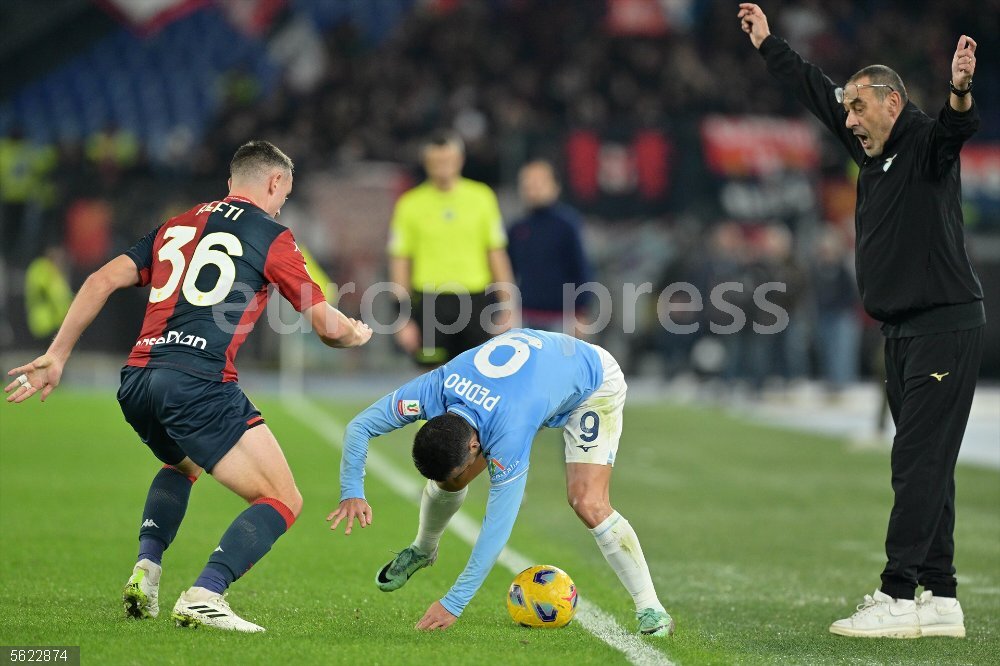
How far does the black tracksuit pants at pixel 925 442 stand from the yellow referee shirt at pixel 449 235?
4.54 metres

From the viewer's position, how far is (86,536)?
8.12 metres

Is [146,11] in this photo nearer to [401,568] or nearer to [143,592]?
[401,568]

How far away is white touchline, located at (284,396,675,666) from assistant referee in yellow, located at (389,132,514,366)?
1284mm

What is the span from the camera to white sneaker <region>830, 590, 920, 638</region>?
5.68 metres

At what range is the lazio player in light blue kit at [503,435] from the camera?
16.8 feet

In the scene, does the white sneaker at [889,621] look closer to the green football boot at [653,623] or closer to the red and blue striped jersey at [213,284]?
the green football boot at [653,623]

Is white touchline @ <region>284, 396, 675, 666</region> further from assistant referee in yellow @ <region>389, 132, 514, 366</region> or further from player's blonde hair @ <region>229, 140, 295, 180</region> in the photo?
player's blonde hair @ <region>229, 140, 295, 180</region>

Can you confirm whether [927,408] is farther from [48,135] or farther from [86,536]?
[48,135]

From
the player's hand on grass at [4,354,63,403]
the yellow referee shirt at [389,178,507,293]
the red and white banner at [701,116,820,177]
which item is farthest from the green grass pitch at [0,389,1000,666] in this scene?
the red and white banner at [701,116,820,177]

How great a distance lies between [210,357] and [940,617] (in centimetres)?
316

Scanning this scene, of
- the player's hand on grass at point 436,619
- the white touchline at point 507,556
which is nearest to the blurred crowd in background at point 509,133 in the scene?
the white touchline at point 507,556

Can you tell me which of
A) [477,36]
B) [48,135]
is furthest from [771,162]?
[48,135]

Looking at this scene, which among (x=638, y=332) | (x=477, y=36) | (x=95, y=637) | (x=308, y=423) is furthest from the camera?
(x=477, y=36)

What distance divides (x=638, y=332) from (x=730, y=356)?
286 centimetres
